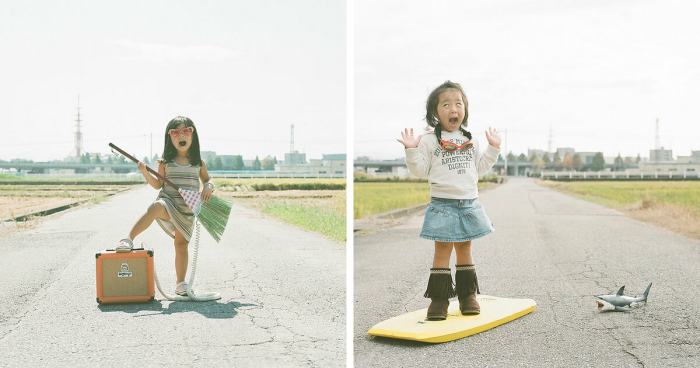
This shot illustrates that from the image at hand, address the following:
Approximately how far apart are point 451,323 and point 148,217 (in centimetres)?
165

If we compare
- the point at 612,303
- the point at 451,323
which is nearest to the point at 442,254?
the point at 451,323

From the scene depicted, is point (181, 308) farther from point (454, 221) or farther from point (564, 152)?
point (564, 152)

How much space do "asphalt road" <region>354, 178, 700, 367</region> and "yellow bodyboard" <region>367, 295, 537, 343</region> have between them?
0.04m

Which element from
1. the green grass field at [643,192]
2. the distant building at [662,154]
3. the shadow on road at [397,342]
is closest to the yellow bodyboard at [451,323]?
the shadow on road at [397,342]

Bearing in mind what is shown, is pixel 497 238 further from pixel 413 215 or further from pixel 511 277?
pixel 413 215

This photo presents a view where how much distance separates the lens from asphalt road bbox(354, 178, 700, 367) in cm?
251

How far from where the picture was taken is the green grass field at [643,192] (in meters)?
8.36

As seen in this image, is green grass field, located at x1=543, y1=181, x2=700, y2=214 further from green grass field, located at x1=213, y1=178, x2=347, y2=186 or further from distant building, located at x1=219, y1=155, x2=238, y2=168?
distant building, located at x1=219, y1=155, x2=238, y2=168

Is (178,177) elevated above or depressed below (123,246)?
above

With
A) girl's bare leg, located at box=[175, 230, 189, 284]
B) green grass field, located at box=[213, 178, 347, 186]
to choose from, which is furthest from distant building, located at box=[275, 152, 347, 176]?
girl's bare leg, located at box=[175, 230, 189, 284]

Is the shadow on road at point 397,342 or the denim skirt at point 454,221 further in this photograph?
the denim skirt at point 454,221

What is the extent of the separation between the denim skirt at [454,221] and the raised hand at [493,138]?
308mm

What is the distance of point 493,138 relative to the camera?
3049 millimetres

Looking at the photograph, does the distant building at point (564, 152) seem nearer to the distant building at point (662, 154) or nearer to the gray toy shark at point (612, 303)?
the distant building at point (662, 154)
